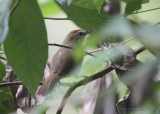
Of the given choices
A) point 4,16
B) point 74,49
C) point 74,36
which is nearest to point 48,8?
point 4,16

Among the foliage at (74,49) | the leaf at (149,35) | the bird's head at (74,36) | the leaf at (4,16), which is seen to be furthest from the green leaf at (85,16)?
the bird's head at (74,36)

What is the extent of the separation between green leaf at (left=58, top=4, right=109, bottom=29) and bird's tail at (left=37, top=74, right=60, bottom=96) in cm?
48

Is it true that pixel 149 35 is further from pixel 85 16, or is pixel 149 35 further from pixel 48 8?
pixel 48 8

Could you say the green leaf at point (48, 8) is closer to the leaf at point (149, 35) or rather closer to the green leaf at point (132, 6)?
the green leaf at point (132, 6)

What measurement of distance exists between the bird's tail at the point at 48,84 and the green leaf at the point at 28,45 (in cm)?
60

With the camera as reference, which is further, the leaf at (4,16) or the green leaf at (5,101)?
the green leaf at (5,101)

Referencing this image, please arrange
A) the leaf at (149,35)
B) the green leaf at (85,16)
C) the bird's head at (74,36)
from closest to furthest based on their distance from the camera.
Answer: the leaf at (149,35) < the green leaf at (85,16) < the bird's head at (74,36)

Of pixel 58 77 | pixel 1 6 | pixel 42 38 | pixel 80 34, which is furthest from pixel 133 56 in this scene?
pixel 80 34

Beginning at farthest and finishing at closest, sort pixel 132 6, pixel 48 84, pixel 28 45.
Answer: pixel 48 84, pixel 132 6, pixel 28 45

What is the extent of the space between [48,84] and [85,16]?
696 millimetres

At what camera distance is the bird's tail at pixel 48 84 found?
2085 millimetres

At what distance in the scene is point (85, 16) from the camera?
6.36 ft

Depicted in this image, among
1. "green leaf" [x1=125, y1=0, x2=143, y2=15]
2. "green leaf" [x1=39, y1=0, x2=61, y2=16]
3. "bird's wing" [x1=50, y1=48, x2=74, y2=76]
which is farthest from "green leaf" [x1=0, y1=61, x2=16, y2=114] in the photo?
"bird's wing" [x1=50, y1=48, x2=74, y2=76]

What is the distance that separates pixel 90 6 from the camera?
166cm
